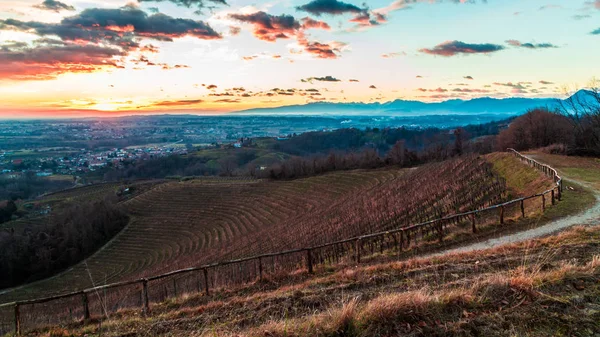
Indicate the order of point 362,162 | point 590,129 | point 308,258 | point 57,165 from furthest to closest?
1. point 57,165
2. point 362,162
3. point 590,129
4. point 308,258

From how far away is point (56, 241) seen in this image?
58.5 meters

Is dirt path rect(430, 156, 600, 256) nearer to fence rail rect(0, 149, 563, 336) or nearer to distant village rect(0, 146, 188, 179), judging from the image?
fence rail rect(0, 149, 563, 336)

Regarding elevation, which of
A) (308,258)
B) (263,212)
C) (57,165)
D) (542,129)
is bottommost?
(263,212)

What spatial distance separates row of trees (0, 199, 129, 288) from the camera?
52375 mm

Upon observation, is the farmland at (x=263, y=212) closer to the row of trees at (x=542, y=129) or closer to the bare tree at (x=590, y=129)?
the bare tree at (x=590, y=129)

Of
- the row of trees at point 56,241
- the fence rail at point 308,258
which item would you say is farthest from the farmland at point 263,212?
the fence rail at point 308,258

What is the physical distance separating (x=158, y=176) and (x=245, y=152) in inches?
1597

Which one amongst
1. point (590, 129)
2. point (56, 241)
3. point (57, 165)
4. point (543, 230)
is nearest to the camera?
point (543, 230)

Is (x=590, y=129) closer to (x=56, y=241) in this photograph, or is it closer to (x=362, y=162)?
(x=362, y=162)

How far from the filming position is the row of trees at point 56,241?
5238cm

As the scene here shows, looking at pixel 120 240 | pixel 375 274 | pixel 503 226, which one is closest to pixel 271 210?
pixel 120 240

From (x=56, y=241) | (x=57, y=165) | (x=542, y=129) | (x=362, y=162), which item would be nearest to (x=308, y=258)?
(x=56, y=241)

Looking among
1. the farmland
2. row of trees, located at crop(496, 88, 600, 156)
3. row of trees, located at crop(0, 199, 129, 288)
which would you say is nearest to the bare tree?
row of trees, located at crop(496, 88, 600, 156)

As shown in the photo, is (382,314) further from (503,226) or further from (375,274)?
(503,226)
